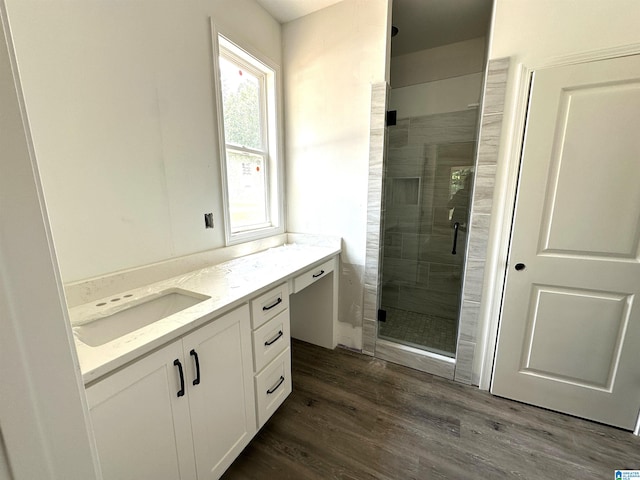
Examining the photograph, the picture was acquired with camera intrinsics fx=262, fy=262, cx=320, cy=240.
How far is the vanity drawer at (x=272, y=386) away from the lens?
137 cm

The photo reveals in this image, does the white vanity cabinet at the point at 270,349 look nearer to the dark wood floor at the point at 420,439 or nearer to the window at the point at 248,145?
the dark wood floor at the point at 420,439

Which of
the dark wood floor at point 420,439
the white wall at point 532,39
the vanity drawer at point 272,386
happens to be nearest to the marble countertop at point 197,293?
the vanity drawer at point 272,386

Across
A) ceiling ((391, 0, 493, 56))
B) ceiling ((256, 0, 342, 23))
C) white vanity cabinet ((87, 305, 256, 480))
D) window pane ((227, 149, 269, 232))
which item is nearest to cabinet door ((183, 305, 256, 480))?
white vanity cabinet ((87, 305, 256, 480))

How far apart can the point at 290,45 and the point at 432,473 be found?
9.77 feet

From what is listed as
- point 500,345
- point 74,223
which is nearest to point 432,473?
point 500,345

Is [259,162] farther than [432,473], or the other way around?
[259,162]

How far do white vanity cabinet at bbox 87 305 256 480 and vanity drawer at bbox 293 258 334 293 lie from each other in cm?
45

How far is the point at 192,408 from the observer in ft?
3.31

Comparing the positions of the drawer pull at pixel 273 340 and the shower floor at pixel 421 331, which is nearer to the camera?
the drawer pull at pixel 273 340

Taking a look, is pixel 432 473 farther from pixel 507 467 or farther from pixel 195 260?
pixel 195 260

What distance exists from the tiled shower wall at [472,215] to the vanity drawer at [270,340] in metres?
0.84

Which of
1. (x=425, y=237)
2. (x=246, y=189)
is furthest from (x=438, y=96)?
(x=246, y=189)

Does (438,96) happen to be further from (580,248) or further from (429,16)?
(580,248)

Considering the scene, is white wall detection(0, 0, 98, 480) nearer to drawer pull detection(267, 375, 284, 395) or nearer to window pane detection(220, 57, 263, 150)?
drawer pull detection(267, 375, 284, 395)
